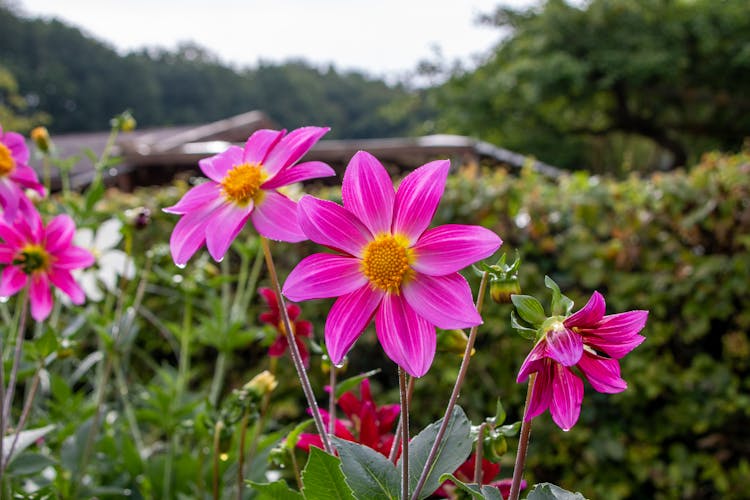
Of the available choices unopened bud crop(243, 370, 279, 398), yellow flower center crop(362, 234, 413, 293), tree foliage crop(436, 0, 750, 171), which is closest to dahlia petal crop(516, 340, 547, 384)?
yellow flower center crop(362, 234, 413, 293)

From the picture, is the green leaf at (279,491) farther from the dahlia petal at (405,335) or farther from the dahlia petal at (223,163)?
the dahlia petal at (223,163)

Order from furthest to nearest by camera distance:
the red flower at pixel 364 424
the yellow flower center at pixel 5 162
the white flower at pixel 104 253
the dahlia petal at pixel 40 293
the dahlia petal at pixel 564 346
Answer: the white flower at pixel 104 253 → the dahlia petal at pixel 40 293 → the yellow flower center at pixel 5 162 → the red flower at pixel 364 424 → the dahlia petal at pixel 564 346

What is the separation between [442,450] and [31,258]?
0.56 metres

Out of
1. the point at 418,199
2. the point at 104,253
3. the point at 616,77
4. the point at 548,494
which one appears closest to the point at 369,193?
the point at 418,199

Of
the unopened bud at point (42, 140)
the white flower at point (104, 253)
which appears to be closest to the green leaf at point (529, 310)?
the white flower at point (104, 253)

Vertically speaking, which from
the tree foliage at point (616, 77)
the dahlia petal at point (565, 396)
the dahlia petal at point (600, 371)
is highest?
the tree foliage at point (616, 77)

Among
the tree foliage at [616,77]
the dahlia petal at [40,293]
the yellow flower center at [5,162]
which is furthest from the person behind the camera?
the tree foliage at [616,77]

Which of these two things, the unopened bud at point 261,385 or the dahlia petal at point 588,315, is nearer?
the dahlia petal at point 588,315

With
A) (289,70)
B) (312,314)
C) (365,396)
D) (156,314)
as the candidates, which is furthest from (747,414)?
(289,70)

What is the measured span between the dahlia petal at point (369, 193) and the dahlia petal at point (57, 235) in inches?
19.2

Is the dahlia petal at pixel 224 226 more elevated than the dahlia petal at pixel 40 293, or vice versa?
the dahlia petal at pixel 224 226

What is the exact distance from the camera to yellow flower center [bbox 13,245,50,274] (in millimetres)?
760

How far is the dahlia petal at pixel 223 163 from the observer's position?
572mm

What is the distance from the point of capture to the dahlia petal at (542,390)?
0.44 m
